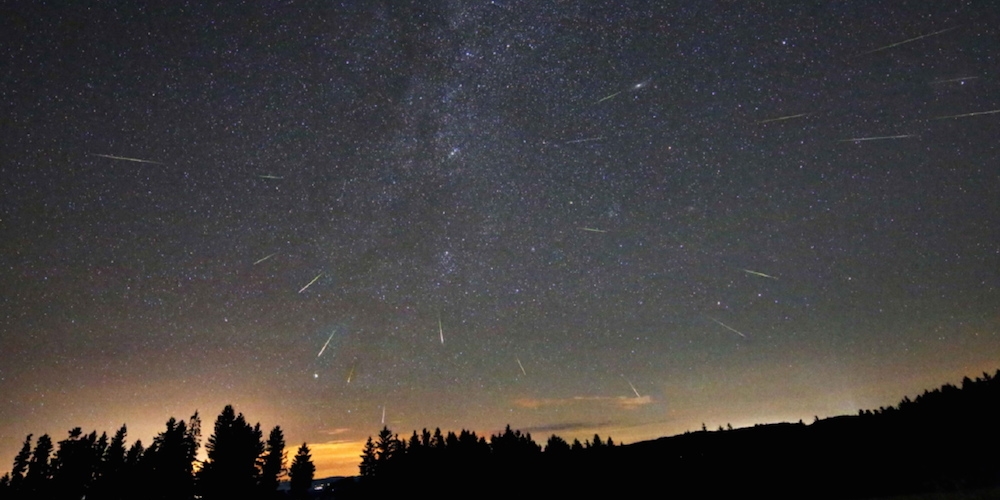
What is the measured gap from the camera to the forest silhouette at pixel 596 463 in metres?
35.5

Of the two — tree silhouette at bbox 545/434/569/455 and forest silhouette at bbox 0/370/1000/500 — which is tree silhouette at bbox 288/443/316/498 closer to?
forest silhouette at bbox 0/370/1000/500

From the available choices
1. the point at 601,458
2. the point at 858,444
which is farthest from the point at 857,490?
the point at 601,458

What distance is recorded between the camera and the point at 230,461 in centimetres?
7431

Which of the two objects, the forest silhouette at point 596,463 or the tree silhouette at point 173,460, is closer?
the forest silhouette at point 596,463

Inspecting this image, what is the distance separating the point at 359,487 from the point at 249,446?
17722mm

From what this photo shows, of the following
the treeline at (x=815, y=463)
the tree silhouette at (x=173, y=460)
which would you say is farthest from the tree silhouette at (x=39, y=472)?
the treeline at (x=815, y=463)

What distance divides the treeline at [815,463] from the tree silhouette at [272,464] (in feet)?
105

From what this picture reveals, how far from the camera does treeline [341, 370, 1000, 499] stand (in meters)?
33.7

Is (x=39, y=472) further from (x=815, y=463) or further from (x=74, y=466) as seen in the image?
(x=815, y=463)

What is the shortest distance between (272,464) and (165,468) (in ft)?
51.9

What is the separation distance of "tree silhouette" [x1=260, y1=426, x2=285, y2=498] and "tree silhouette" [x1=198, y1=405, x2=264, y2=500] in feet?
8.96

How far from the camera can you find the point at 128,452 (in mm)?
86062

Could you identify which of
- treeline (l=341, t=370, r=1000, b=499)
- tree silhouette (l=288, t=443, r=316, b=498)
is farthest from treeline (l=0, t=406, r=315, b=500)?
treeline (l=341, t=370, r=1000, b=499)

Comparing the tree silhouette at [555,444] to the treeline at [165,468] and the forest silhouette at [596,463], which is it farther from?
the treeline at [165,468]
